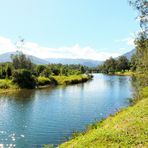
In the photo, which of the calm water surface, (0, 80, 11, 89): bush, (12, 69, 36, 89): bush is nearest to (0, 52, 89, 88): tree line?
(12, 69, 36, 89): bush

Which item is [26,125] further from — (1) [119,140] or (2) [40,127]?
(1) [119,140]

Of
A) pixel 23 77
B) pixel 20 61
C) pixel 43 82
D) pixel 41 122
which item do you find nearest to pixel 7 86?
pixel 23 77

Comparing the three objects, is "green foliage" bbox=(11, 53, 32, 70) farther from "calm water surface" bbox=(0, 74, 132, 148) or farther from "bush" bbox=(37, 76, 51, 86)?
"calm water surface" bbox=(0, 74, 132, 148)

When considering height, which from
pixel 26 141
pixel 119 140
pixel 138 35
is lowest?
pixel 26 141

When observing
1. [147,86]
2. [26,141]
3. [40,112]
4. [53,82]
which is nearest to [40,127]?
[26,141]

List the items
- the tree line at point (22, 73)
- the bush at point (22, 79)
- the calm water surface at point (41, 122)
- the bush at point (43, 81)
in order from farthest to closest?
the bush at point (43, 81)
the tree line at point (22, 73)
the bush at point (22, 79)
the calm water surface at point (41, 122)

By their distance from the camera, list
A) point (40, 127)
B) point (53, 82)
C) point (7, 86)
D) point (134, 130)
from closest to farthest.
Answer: point (134, 130), point (40, 127), point (7, 86), point (53, 82)

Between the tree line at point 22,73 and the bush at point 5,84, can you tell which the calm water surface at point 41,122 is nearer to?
the bush at point 5,84

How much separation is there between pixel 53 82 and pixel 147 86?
82054mm

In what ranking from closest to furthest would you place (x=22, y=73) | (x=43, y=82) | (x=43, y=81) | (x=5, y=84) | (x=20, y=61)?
(x=5, y=84), (x=22, y=73), (x=43, y=82), (x=43, y=81), (x=20, y=61)

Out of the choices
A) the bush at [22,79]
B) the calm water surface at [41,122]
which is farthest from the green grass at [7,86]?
the calm water surface at [41,122]

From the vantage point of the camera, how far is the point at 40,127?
1781 inches

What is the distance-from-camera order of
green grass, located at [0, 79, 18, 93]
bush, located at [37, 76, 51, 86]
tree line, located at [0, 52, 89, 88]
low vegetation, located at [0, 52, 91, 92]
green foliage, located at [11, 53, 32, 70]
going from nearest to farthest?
green grass, located at [0, 79, 18, 93] → low vegetation, located at [0, 52, 91, 92] → tree line, located at [0, 52, 89, 88] → bush, located at [37, 76, 51, 86] → green foliage, located at [11, 53, 32, 70]

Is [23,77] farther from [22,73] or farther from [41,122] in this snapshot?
[41,122]
